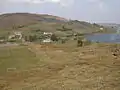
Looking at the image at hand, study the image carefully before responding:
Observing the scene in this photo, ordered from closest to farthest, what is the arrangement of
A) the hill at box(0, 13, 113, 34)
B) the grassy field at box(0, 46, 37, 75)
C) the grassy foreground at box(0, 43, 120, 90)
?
the grassy foreground at box(0, 43, 120, 90)
the grassy field at box(0, 46, 37, 75)
the hill at box(0, 13, 113, 34)

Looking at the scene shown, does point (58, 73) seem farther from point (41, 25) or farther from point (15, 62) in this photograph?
point (41, 25)

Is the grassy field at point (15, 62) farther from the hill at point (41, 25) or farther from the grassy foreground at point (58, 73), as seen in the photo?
the hill at point (41, 25)

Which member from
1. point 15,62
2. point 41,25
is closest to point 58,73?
point 15,62

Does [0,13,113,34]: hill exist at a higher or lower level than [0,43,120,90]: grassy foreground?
higher

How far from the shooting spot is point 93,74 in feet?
55.4

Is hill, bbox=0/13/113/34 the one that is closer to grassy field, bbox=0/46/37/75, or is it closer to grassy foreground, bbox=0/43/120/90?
grassy field, bbox=0/46/37/75

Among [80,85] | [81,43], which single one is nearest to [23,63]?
[80,85]

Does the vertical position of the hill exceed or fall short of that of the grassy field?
it exceeds it

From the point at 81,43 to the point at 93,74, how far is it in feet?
63.4

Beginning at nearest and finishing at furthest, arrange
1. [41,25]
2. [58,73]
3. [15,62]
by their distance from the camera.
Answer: [58,73] < [15,62] < [41,25]

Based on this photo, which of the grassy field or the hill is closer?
the grassy field

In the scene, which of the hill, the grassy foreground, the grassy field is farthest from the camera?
the hill

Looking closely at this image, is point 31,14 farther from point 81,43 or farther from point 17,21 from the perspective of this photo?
point 81,43

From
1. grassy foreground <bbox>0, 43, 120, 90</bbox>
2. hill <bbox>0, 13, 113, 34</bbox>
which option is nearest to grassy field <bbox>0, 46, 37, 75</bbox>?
grassy foreground <bbox>0, 43, 120, 90</bbox>
